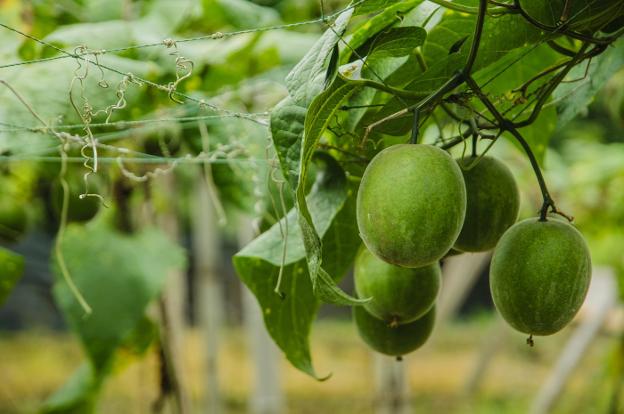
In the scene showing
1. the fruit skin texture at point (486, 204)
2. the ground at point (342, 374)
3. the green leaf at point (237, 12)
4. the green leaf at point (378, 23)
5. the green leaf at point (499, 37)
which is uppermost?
the green leaf at point (237, 12)

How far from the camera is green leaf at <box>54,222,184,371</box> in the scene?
1145 millimetres

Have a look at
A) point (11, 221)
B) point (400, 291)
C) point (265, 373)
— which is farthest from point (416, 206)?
point (265, 373)

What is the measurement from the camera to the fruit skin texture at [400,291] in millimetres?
655

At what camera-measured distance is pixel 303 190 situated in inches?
20.1

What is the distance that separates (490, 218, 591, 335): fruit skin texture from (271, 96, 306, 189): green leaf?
6.5 inches

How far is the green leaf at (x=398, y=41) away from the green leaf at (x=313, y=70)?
3 cm

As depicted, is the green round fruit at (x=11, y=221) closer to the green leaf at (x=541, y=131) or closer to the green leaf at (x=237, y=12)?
the green leaf at (x=237, y=12)

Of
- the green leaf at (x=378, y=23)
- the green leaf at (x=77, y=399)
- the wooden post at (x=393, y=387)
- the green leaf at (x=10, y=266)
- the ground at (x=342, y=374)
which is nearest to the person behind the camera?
the green leaf at (x=378, y=23)

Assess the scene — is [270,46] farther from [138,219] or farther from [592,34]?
[592,34]

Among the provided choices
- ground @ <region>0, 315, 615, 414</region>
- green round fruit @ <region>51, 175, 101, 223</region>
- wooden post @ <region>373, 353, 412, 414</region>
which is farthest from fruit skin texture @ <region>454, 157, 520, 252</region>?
ground @ <region>0, 315, 615, 414</region>

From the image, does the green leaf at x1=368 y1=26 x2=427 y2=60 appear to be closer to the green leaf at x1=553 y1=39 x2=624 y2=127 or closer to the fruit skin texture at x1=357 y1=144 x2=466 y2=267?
the fruit skin texture at x1=357 y1=144 x2=466 y2=267

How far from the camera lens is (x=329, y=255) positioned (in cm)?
74

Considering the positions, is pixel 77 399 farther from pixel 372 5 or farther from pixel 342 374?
pixel 342 374

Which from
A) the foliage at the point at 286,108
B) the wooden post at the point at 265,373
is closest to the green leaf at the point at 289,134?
the foliage at the point at 286,108
